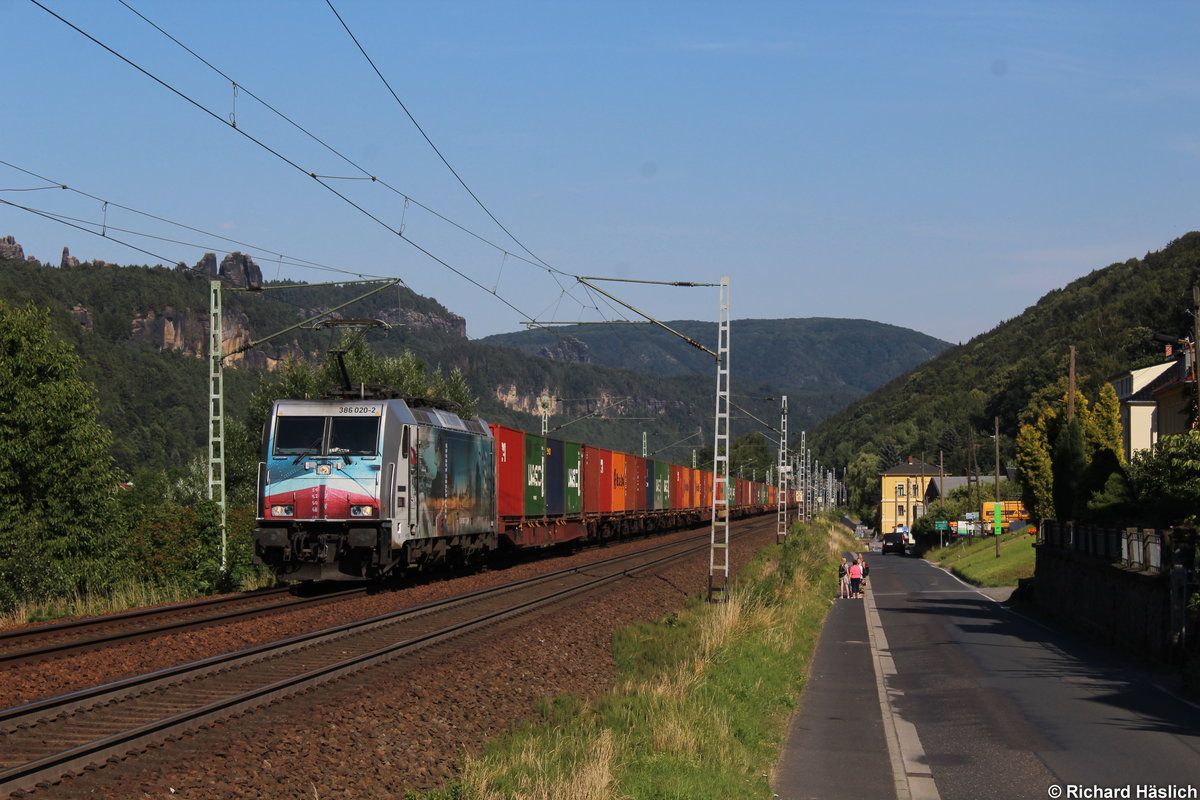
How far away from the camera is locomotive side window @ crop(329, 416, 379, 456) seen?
2244cm

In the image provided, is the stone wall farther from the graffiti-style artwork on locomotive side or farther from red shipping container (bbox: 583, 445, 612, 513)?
red shipping container (bbox: 583, 445, 612, 513)

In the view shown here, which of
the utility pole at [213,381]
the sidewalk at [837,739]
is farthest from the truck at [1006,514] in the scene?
the sidewalk at [837,739]

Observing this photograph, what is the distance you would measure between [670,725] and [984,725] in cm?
410

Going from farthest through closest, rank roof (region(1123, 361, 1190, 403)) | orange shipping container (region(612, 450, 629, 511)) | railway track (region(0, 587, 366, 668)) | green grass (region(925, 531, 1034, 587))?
roof (region(1123, 361, 1190, 403)) → green grass (region(925, 531, 1034, 587)) → orange shipping container (region(612, 450, 629, 511)) → railway track (region(0, 587, 366, 668))

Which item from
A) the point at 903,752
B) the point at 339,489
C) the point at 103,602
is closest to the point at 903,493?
the point at 339,489

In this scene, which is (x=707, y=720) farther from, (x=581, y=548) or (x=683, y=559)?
(x=581, y=548)

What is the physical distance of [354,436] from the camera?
22531 mm

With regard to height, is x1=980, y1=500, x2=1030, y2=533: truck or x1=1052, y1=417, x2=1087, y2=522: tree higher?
x1=1052, y1=417, x2=1087, y2=522: tree

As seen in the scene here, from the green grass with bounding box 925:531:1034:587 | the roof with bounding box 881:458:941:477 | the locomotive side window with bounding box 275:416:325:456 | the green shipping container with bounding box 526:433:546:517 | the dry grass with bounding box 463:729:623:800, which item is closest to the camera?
the dry grass with bounding box 463:729:623:800

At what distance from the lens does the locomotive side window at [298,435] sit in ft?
74.3

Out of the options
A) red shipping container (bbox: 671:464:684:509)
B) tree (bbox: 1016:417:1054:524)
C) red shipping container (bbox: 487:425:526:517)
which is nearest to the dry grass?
red shipping container (bbox: 487:425:526:517)

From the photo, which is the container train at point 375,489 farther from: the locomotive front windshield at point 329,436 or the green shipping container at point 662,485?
the green shipping container at point 662,485

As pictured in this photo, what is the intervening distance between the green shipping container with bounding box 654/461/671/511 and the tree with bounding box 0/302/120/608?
27822mm

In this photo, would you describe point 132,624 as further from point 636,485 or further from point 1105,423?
point 1105,423
